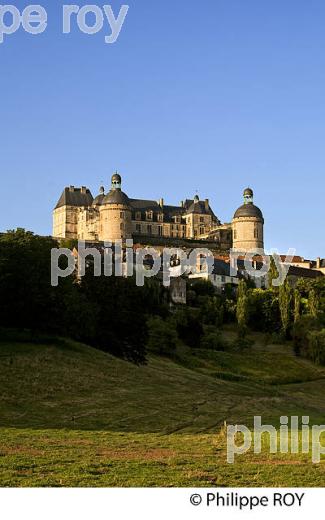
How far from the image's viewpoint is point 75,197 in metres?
160

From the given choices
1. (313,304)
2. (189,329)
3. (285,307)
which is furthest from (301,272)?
(189,329)

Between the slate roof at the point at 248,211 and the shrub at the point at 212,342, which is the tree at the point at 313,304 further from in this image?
the slate roof at the point at 248,211

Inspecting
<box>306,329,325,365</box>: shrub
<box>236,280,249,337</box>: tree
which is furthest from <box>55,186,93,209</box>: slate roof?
<box>306,329,325,365</box>: shrub

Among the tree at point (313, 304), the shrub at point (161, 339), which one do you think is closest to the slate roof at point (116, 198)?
the tree at point (313, 304)

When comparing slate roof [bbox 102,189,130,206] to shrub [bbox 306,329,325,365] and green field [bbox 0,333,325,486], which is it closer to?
shrub [bbox 306,329,325,365]

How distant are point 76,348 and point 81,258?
37.1 m

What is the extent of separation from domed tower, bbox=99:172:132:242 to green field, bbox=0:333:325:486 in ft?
255

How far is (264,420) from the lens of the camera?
114 feet

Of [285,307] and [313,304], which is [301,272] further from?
[285,307]

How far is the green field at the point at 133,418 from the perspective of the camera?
19.6m

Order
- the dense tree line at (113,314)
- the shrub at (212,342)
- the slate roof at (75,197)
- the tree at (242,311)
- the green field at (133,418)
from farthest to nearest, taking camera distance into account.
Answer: the slate roof at (75,197) < the tree at (242,311) < the shrub at (212,342) < the dense tree line at (113,314) < the green field at (133,418)

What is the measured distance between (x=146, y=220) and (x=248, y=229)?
18169mm

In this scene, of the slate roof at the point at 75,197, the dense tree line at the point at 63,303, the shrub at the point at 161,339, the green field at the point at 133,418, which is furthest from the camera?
the slate roof at the point at 75,197
